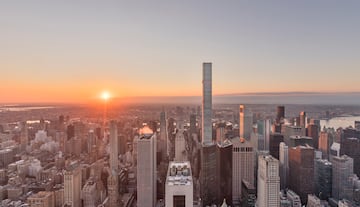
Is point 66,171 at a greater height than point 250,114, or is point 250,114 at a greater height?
point 250,114

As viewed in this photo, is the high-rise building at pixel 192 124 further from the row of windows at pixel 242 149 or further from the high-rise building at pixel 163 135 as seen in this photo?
the row of windows at pixel 242 149

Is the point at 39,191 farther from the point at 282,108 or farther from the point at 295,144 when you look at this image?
the point at 295,144

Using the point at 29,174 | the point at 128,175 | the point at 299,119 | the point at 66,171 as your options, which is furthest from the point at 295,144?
the point at 29,174

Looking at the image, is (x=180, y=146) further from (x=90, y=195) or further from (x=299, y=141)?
(x=299, y=141)

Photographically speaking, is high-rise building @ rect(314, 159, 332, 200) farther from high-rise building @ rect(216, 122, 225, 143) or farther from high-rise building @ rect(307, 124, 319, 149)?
high-rise building @ rect(216, 122, 225, 143)

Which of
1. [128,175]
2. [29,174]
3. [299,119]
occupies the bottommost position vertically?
[128,175]

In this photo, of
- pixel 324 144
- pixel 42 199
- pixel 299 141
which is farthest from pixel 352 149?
pixel 42 199

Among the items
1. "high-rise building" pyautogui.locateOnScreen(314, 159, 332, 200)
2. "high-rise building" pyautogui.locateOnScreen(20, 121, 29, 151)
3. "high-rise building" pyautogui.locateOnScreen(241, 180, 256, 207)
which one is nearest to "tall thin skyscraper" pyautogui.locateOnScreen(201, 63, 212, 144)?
"high-rise building" pyautogui.locateOnScreen(241, 180, 256, 207)
